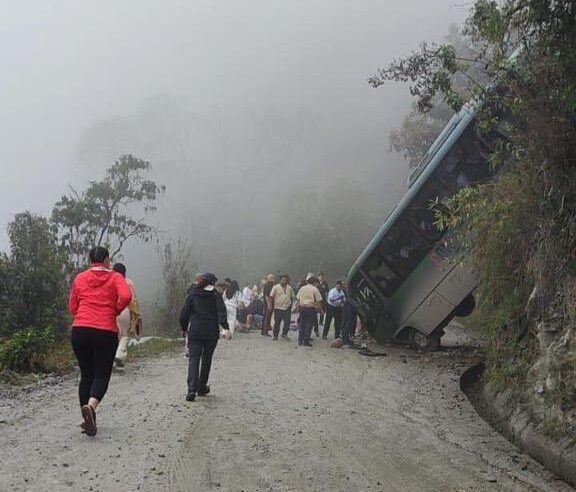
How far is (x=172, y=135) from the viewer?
6147cm

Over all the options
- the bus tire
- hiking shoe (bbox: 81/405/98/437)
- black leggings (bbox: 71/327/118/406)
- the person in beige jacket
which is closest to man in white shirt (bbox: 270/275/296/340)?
the bus tire

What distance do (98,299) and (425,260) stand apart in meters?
8.45

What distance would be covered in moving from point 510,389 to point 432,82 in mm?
4374

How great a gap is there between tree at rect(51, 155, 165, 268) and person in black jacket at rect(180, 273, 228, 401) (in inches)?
826

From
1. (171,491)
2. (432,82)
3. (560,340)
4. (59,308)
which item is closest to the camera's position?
(171,491)

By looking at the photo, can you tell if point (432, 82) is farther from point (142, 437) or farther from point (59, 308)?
point (59, 308)

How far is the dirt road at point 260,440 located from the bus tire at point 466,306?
124 inches

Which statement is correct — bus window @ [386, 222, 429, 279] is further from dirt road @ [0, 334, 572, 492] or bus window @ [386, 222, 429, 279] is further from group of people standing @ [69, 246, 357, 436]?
group of people standing @ [69, 246, 357, 436]

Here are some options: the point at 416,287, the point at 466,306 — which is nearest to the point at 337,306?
the point at 416,287

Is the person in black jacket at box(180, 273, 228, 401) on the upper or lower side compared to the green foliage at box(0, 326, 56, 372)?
upper

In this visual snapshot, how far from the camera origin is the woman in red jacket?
5.66 metres

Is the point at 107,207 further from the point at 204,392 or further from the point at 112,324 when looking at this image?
the point at 112,324

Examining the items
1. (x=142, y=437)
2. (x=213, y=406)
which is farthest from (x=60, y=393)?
(x=142, y=437)

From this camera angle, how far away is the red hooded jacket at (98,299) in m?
5.71
